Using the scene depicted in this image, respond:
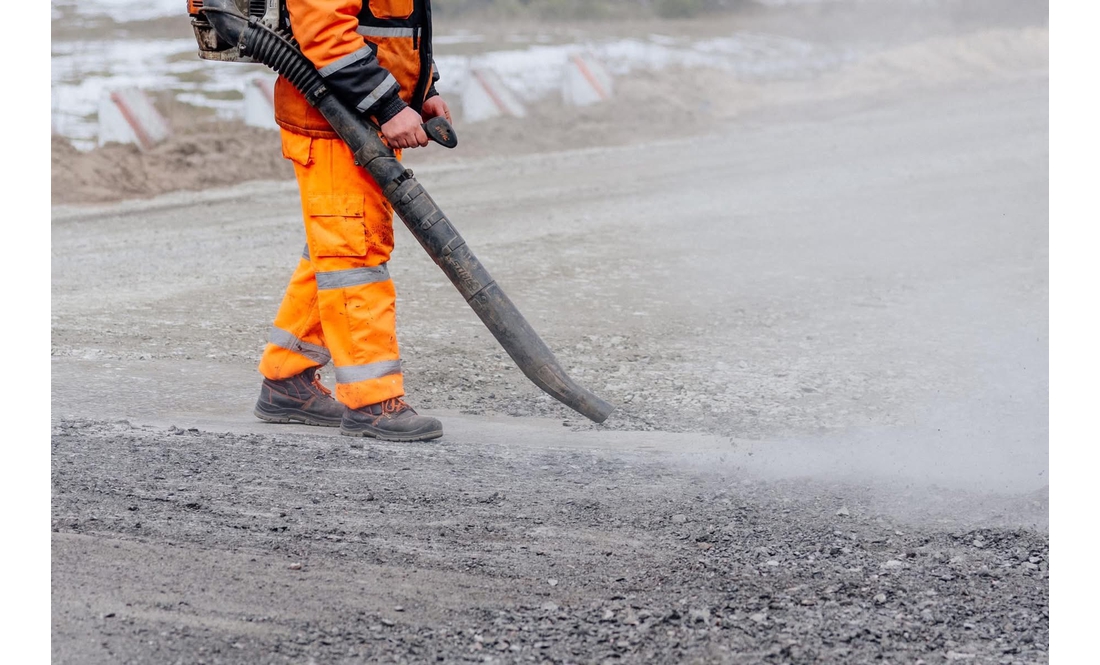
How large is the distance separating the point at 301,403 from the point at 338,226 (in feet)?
2.73

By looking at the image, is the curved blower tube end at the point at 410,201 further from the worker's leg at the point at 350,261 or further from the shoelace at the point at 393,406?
the shoelace at the point at 393,406

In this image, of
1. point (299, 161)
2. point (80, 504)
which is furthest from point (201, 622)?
point (299, 161)

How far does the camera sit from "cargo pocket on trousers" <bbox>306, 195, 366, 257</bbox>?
167 inches

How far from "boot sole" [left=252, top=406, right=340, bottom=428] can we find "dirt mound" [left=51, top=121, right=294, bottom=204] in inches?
258

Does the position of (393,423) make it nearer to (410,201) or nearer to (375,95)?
(410,201)

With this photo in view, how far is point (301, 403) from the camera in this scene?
4.69 metres

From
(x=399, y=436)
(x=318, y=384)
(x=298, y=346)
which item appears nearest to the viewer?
(x=399, y=436)

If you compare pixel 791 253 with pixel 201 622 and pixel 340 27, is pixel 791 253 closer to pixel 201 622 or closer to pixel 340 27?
pixel 340 27

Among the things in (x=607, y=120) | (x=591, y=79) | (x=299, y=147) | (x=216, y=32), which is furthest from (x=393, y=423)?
(x=591, y=79)

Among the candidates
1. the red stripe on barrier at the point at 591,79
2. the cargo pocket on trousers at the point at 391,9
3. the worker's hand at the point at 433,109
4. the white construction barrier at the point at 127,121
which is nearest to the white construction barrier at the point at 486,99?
the red stripe on barrier at the point at 591,79

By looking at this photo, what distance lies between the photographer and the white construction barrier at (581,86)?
1571 cm

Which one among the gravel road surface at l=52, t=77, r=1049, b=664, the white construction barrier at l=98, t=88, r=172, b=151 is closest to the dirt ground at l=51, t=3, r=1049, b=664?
the gravel road surface at l=52, t=77, r=1049, b=664

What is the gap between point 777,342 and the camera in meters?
6.17

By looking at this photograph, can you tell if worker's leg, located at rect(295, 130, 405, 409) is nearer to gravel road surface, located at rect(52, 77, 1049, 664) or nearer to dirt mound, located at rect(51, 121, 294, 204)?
gravel road surface, located at rect(52, 77, 1049, 664)
